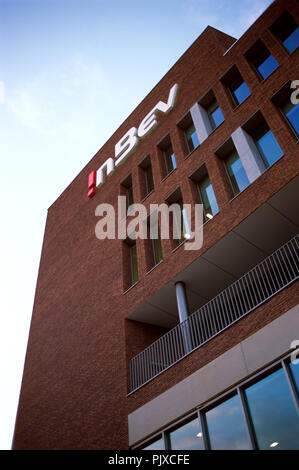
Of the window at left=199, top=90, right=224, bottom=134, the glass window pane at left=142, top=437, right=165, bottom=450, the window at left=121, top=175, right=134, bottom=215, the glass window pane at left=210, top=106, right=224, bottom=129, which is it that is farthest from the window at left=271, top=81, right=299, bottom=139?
the glass window pane at left=142, top=437, right=165, bottom=450

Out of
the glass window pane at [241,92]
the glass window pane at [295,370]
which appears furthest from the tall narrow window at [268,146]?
the glass window pane at [295,370]

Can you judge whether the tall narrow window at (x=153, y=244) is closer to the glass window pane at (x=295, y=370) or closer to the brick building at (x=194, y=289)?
the brick building at (x=194, y=289)

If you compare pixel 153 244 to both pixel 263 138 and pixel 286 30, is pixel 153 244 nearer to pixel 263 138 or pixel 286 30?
pixel 263 138

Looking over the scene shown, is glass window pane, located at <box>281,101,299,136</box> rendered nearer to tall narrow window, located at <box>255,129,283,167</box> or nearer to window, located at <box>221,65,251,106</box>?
tall narrow window, located at <box>255,129,283,167</box>

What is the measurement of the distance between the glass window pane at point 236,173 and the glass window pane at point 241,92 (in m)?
2.75

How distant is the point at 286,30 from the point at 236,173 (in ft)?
21.9

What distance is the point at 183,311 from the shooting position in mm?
15781

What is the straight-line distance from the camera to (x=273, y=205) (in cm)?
1438
